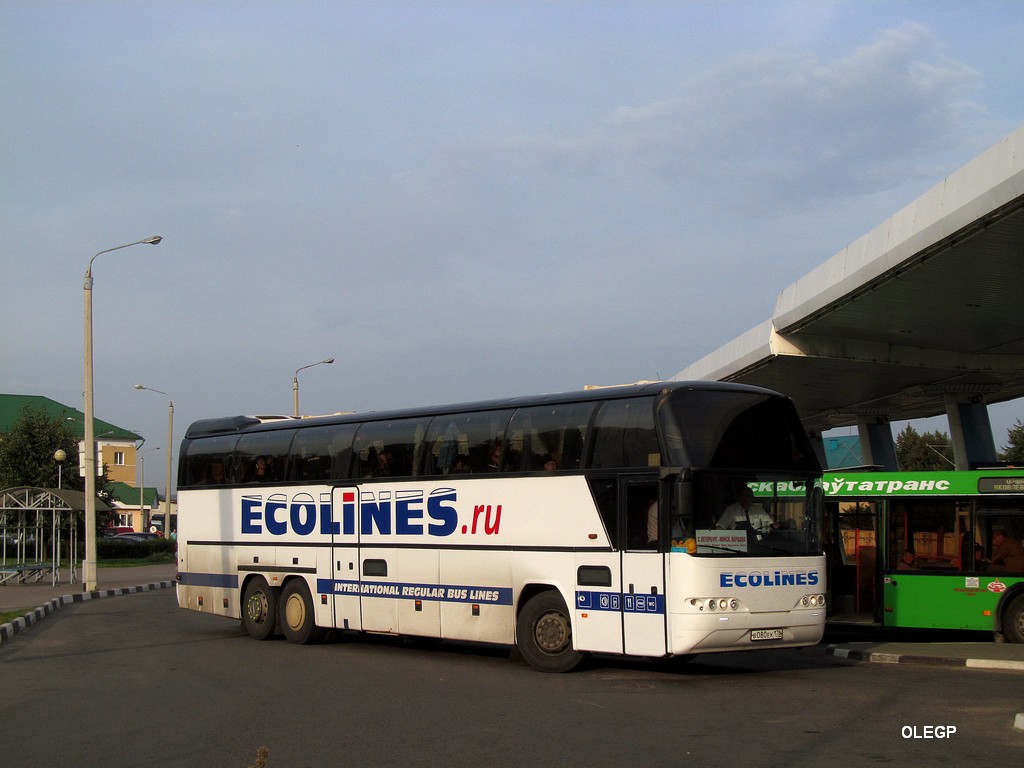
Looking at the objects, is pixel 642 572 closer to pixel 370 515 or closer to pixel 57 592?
pixel 370 515

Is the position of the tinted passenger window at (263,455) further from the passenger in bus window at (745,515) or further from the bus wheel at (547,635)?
the passenger in bus window at (745,515)

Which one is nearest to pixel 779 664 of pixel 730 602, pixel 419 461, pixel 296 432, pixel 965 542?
pixel 730 602

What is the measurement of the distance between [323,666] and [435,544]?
84.0 inches

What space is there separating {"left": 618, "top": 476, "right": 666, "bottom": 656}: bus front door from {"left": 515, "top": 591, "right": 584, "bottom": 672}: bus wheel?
1.06 m

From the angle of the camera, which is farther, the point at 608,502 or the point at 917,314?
the point at 917,314

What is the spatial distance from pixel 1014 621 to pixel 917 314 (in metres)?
9.35

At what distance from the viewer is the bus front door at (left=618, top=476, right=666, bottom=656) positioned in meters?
12.1

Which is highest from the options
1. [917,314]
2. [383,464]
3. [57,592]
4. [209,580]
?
[917,314]

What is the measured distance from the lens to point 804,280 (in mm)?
Answer: 23391

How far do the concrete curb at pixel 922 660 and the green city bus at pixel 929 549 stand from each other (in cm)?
196

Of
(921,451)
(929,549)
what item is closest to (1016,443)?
(921,451)

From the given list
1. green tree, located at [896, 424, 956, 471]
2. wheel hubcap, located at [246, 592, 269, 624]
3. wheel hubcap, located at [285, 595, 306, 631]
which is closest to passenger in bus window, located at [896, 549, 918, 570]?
wheel hubcap, located at [285, 595, 306, 631]

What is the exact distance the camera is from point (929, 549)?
663 inches
